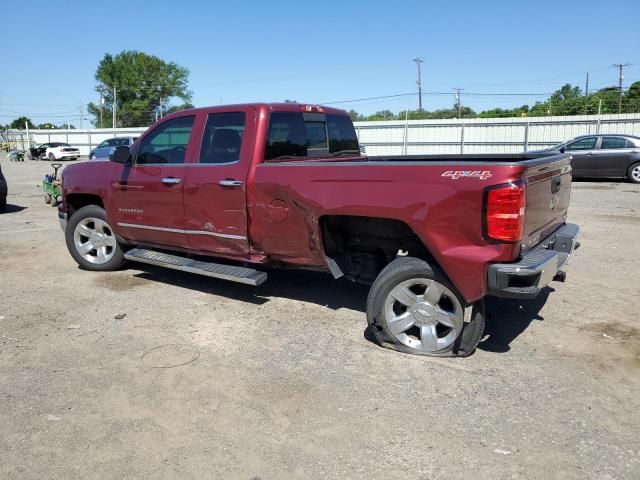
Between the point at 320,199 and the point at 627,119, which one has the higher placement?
the point at 627,119

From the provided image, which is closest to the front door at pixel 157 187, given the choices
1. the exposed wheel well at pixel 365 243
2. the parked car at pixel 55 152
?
the exposed wheel well at pixel 365 243

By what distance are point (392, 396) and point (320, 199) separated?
5.48ft

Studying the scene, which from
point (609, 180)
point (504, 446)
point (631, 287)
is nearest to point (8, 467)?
point (504, 446)

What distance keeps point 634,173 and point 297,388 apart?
1645 centimetres

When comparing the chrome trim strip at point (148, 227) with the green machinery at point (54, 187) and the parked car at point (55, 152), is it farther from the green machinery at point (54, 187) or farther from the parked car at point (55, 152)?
the parked car at point (55, 152)

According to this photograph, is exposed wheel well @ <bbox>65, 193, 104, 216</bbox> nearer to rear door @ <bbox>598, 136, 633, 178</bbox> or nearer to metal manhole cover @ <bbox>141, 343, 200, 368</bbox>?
metal manhole cover @ <bbox>141, 343, 200, 368</bbox>

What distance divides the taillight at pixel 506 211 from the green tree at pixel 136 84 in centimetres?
8861

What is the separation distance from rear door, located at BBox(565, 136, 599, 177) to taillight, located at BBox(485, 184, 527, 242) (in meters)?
15.1

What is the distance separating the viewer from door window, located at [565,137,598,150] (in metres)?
17.0

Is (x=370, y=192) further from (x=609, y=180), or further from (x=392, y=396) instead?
(x=609, y=180)

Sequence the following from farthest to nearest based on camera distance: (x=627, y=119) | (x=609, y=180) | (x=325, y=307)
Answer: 1. (x=627, y=119)
2. (x=609, y=180)
3. (x=325, y=307)

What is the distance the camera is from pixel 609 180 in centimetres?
1786

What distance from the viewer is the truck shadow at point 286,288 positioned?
5617mm

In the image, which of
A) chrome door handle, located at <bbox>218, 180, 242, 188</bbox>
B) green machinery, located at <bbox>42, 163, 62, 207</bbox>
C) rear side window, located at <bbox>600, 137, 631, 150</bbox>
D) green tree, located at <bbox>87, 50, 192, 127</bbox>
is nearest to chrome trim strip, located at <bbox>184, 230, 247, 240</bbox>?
chrome door handle, located at <bbox>218, 180, 242, 188</bbox>
